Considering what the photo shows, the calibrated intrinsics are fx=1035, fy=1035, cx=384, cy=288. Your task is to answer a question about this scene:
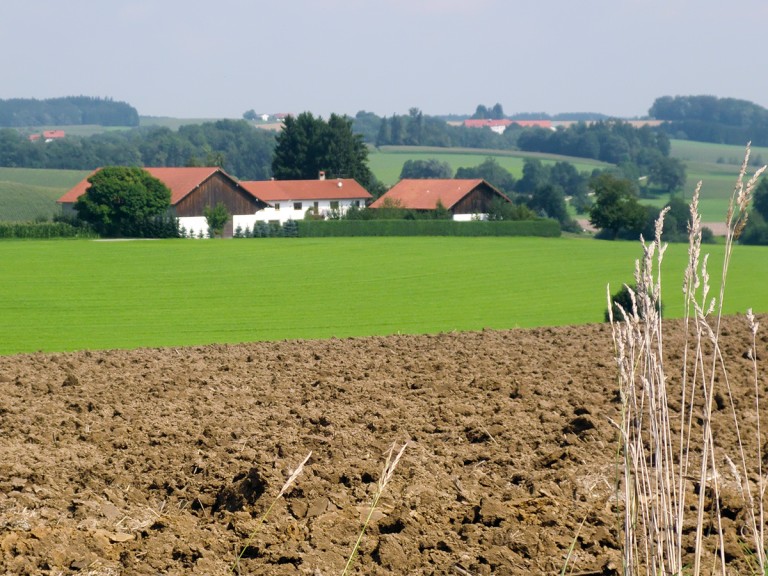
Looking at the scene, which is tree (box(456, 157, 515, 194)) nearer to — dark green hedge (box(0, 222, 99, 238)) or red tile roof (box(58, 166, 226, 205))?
red tile roof (box(58, 166, 226, 205))

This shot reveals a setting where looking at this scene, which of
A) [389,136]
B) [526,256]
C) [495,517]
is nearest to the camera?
[495,517]

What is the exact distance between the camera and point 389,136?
627 feet

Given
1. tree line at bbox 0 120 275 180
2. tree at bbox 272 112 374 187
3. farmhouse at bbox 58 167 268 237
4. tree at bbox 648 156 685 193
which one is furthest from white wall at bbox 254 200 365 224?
tree line at bbox 0 120 275 180

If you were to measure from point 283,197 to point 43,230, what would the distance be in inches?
955

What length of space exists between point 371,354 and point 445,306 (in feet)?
52.7

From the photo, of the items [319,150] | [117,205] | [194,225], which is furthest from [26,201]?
[117,205]

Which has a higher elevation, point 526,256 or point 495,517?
point 495,517

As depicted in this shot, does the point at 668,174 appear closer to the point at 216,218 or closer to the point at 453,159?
the point at 453,159

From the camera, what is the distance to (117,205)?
61.4 meters

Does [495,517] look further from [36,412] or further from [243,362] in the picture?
[243,362]

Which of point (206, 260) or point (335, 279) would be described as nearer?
point (335, 279)

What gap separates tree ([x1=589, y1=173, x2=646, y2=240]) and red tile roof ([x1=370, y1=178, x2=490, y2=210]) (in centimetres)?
924

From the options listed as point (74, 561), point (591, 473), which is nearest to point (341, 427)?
point (591, 473)

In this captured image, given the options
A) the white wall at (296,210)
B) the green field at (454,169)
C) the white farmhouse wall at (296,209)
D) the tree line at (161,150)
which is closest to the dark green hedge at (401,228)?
the green field at (454,169)
